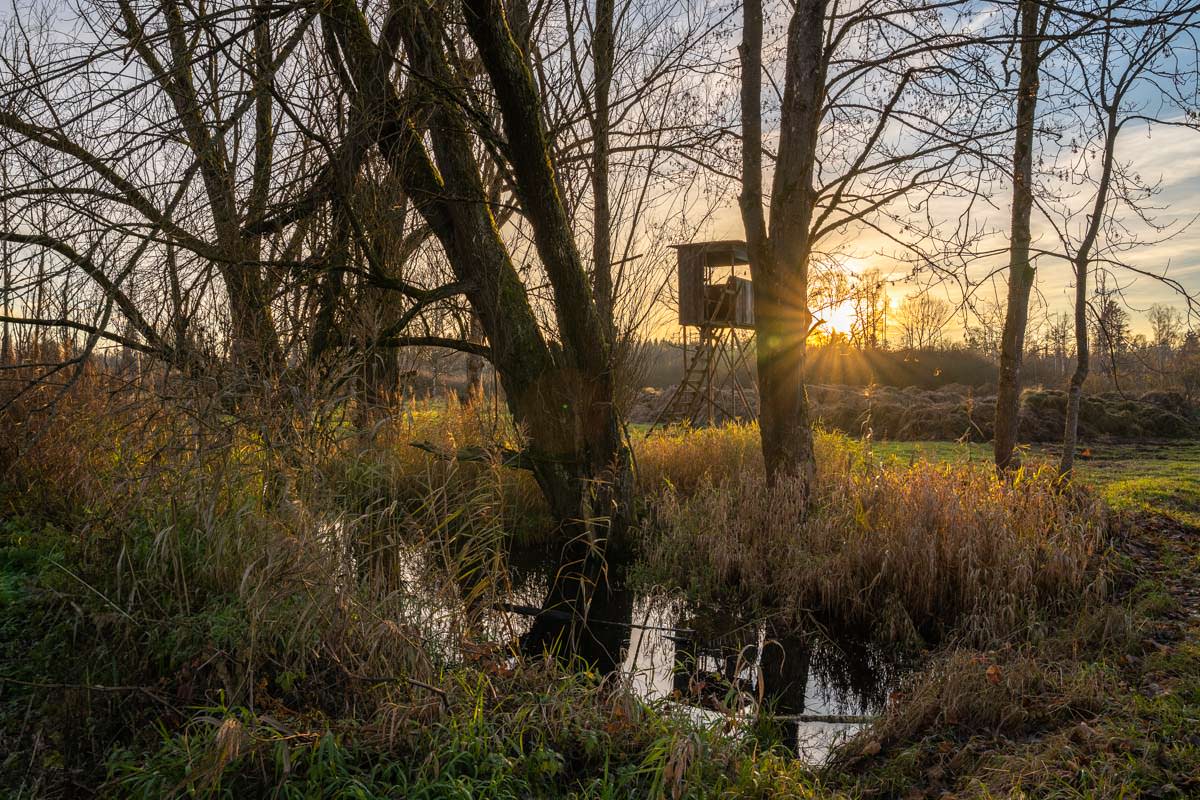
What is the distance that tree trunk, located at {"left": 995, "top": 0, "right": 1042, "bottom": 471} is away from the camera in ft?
25.4

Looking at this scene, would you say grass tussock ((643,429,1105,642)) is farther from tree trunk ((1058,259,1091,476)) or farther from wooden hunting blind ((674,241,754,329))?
wooden hunting blind ((674,241,754,329))

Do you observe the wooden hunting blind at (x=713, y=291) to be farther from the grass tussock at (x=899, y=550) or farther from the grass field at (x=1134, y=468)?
the grass tussock at (x=899, y=550)

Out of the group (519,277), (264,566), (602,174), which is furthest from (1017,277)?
(264,566)

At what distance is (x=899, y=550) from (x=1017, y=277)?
3.86 m

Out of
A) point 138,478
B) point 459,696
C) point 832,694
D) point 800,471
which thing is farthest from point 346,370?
point 800,471

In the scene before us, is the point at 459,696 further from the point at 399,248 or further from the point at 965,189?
the point at 965,189

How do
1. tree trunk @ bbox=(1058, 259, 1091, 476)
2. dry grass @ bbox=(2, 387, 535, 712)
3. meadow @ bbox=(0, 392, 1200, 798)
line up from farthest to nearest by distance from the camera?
tree trunk @ bbox=(1058, 259, 1091, 476) → dry grass @ bbox=(2, 387, 535, 712) → meadow @ bbox=(0, 392, 1200, 798)

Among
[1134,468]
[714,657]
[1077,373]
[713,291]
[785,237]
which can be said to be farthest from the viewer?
[713,291]

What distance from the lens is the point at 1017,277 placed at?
8.09m

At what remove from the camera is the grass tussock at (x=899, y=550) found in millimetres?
5684

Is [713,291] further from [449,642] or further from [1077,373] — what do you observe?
[449,642]

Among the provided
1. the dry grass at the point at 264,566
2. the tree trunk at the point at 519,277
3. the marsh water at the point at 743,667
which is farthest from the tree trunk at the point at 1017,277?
the dry grass at the point at 264,566

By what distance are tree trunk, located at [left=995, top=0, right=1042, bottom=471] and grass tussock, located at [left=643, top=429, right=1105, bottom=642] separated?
3.56 ft

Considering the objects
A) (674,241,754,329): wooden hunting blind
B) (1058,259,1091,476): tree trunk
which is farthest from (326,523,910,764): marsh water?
(674,241,754,329): wooden hunting blind
